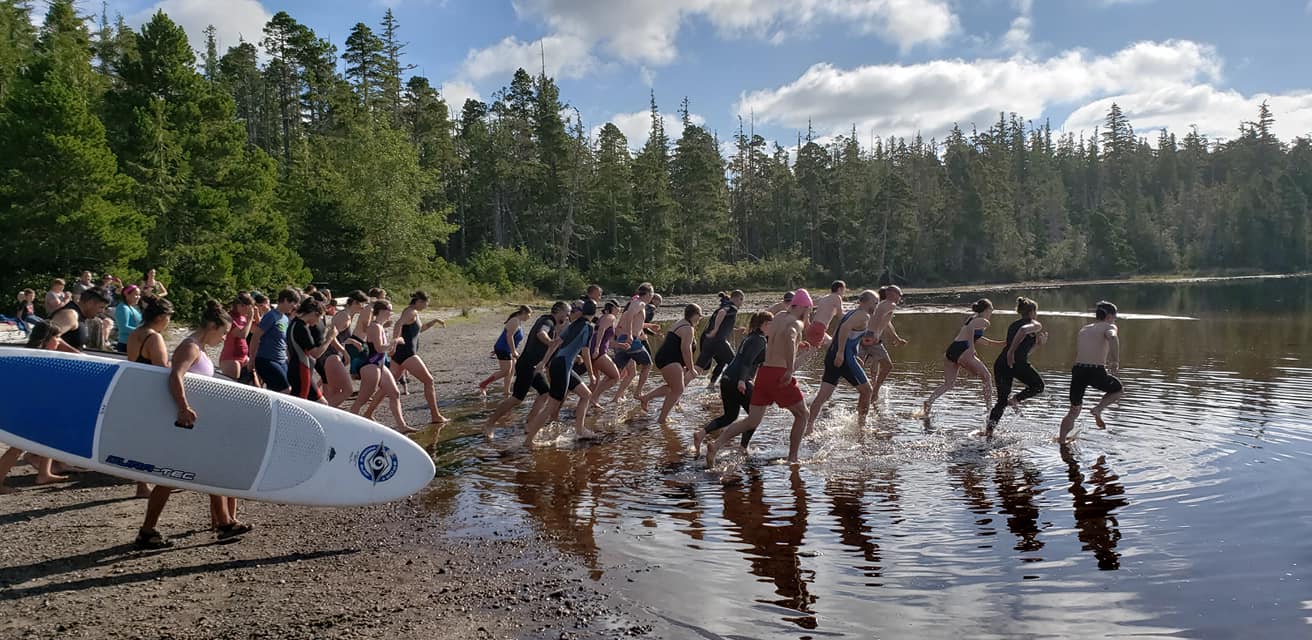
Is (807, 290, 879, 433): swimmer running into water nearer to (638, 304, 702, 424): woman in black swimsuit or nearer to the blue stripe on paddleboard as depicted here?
(638, 304, 702, 424): woman in black swimsuit

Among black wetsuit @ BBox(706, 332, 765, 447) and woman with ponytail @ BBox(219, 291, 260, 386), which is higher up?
woman with ponytail @ BBox(219, 291, 260, 386)

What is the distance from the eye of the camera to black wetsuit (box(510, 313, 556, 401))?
10461mm

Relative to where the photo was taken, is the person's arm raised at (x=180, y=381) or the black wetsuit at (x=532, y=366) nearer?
the person's arm raised at (x=180, y=381)

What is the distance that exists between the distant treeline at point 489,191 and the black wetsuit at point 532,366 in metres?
21.7

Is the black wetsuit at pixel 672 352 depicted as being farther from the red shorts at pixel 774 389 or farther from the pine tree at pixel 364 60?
the pine tree at pixel 364 60

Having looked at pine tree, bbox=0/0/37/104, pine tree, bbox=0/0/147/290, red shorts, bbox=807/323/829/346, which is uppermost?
pine tree, bbox=0/0/37/104

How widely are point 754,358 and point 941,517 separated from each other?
284 centimetres

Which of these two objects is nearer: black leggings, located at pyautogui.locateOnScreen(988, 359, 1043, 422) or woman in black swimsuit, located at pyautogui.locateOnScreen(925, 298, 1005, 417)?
black leggings, located at pyautogui.locateOnScreen(988, 359, 1043, 422)

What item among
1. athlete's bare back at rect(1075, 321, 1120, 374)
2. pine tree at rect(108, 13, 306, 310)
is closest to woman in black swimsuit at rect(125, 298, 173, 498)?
athlete's bare back at rect(1075, 321, 1120, 374)

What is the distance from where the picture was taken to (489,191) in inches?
2625

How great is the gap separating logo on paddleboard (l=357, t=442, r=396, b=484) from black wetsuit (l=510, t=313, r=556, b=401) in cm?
322

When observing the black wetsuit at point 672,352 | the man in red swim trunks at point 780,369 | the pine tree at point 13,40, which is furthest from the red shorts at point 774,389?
the pine tree at point 13,40

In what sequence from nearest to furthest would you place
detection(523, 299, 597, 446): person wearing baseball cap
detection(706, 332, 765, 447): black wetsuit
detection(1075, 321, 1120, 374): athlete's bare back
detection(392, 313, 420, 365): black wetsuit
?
detection(706, 332, 765, 447): black wetsuit → detection(523, 299, 597, 446): person wearing baseball cap → detection(1075, 321, 1120, 374): athlete's bare back → detection(392, 313, 420, 365): black wetsuit

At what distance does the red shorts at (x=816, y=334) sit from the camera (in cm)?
1335
